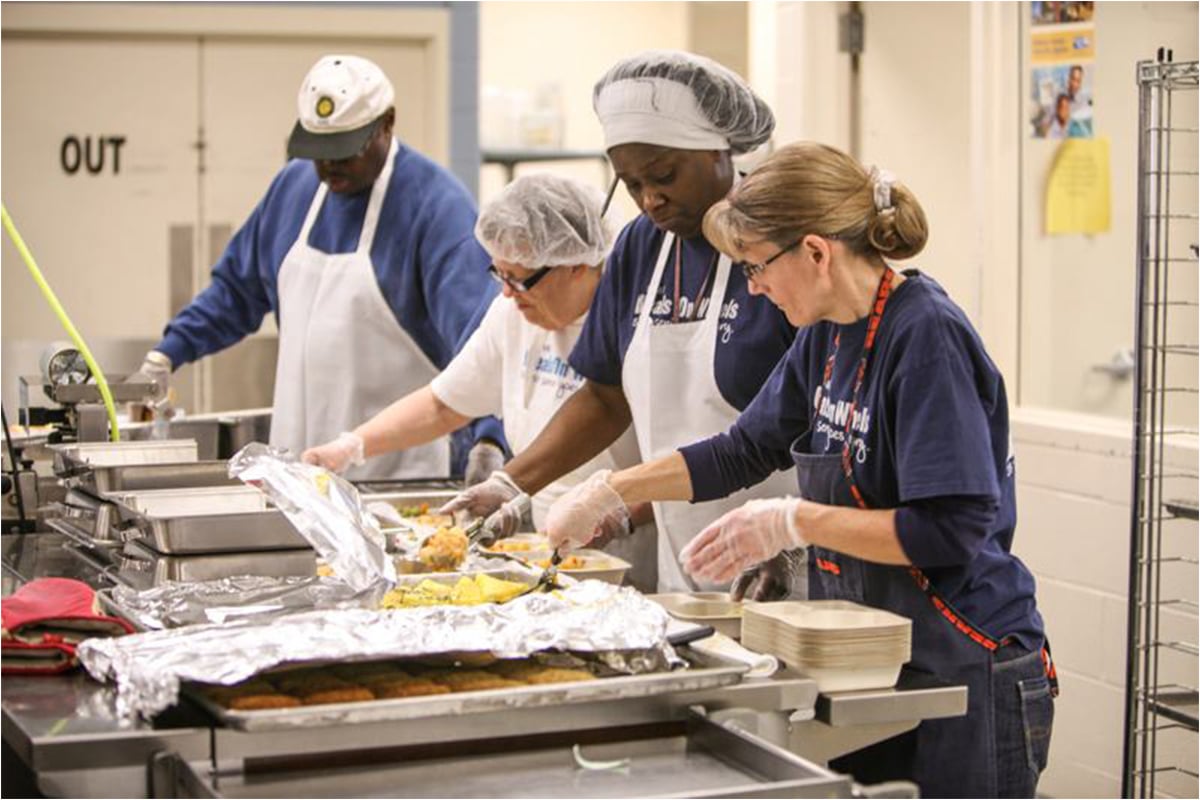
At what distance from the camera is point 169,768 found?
1804 millimetres

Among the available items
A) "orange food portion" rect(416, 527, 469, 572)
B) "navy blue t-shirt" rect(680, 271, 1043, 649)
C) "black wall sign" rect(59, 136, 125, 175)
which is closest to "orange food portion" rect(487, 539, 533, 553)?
"orange food portion" rect(416, 527, 469, 572)

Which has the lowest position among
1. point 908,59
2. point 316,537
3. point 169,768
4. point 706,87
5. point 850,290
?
point 169,768

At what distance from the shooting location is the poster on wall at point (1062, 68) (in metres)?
4.52

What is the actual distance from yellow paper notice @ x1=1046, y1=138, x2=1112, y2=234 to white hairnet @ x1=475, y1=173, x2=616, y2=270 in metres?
1.63

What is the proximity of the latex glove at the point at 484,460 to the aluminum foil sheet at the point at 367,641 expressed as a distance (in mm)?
1858

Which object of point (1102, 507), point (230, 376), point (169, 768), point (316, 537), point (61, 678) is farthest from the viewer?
point (230, 376)

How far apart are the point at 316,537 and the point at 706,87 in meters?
1.15

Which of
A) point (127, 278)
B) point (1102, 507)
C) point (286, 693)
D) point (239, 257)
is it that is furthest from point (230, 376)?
point (286, 693)

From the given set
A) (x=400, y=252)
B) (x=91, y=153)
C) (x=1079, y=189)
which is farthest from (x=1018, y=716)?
(x=91, y=153)

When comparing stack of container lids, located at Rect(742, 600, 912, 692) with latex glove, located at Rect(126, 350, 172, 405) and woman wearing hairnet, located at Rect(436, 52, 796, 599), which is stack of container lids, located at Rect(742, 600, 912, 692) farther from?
latex glove, located at Rect(126, 350, 172, 405)

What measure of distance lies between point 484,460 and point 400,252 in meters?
0.65

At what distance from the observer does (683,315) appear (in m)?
3.09

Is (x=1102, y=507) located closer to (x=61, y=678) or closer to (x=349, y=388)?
(x=349, y=388)

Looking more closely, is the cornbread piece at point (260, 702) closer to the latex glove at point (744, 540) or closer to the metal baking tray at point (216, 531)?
the metal baking tray at point (216, 531)
